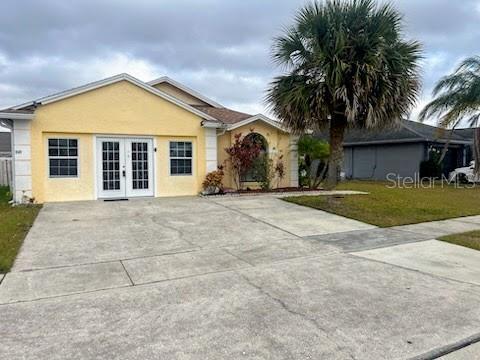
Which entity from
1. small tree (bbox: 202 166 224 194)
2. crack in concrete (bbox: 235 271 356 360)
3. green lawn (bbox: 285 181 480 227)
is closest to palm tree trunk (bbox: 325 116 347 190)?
green lawn (bbox: 285 181 480 227)

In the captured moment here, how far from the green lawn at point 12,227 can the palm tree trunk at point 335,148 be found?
27.7 ft

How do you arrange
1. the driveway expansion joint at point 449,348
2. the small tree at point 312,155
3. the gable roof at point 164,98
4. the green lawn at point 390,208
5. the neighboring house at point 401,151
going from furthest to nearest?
the neighboring house at point 401,151, the small tree at point 312,155, the gable roof at point 164,98, the green lawn at point 390,208, the driveway expansion joint at point 449,348

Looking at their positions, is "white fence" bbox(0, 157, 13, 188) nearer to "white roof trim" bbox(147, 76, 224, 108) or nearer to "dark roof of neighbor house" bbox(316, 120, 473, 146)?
"white roof trim" bbox(147, 76, 224, 108)

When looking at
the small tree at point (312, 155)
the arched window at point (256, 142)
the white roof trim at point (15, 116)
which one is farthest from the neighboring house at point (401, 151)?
the white roof trim at point (15, 116)

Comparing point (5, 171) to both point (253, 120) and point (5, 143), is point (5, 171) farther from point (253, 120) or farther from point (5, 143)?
point (5, 143)

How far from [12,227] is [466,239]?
9.99 metres

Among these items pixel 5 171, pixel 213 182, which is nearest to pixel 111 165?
pixel 213 182

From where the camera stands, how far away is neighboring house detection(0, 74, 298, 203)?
41.3 feet

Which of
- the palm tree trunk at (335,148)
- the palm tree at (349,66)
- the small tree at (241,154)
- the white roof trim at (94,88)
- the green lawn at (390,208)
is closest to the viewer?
the palm tree at (349,66)

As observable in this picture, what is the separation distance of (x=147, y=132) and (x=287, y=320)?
1124 centimetres

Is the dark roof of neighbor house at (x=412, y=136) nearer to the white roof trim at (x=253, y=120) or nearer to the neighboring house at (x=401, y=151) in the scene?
the neighboring house at (x=401, y=151)

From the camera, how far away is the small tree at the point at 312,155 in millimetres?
17578

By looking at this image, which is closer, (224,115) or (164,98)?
(164,98)

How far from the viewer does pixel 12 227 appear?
8.70 meters
